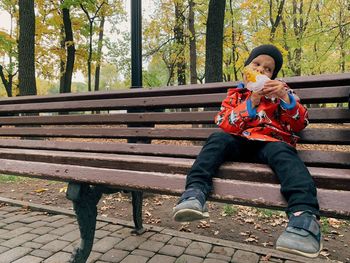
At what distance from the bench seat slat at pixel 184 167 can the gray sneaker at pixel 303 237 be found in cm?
24

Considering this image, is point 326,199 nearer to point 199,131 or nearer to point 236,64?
point 199,131

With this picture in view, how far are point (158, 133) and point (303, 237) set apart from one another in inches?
62.9

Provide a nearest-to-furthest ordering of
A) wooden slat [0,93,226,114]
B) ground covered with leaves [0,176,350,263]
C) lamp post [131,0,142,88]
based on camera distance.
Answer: wooden slat [0,93,226,114], ground covered with leaves [0,176,350,263], lamp post [131,0,142,88]

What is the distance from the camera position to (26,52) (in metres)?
8.16

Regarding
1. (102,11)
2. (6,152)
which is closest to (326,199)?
(6,152)

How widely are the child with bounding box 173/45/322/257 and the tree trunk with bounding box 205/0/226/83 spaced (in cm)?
436

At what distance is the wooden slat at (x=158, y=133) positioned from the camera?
7.05 ft

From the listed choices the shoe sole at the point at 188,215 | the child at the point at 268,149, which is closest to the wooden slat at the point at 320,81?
the child at the point at 268,149

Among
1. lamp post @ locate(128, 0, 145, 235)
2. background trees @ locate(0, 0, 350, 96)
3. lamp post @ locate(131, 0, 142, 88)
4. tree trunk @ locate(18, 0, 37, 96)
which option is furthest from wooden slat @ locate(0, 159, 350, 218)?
background trees @ locate(0, 0, 350, 96)

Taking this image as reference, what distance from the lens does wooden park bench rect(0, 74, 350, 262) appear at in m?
1.65

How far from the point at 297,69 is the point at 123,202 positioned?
1416 cm

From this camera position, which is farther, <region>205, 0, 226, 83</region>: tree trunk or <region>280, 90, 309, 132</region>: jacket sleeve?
<region>205, 0, 226, 83</region>: tree trunk

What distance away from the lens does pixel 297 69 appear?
16.5 meters

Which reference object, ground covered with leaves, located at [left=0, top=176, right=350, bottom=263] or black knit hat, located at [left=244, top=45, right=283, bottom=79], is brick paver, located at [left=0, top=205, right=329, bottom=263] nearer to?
ground covered with leaves, located at [left=0, top=176, right=350, bottom=263]
